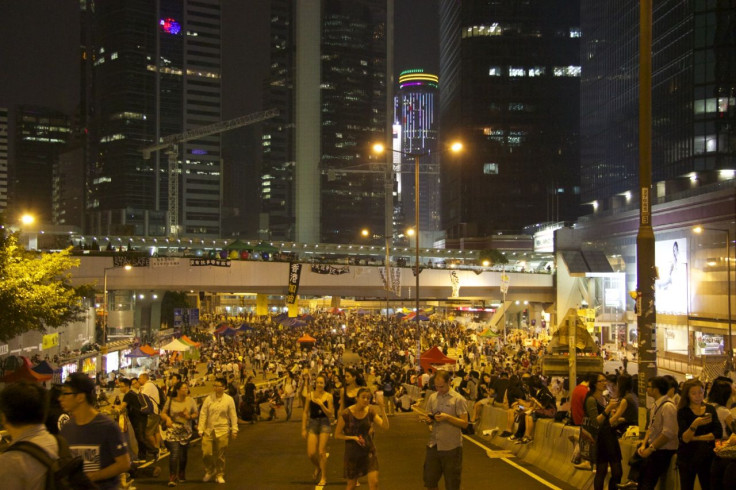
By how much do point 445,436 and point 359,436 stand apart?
4.40 ft

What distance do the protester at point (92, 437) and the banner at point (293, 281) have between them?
1511 inches

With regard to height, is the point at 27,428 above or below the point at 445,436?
above

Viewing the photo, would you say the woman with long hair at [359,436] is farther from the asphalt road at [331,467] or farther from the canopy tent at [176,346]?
the canopy tent at [176,346]

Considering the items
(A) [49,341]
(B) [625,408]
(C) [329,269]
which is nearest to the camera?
(B) [625,408]

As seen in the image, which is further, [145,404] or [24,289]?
[24,289]

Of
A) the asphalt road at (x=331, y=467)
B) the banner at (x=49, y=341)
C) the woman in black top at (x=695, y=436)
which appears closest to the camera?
the woman in black top at (x=695, y=436)

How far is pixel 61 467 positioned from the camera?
4.69m

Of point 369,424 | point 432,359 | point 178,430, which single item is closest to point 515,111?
point 432,359

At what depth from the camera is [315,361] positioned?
38.3 m

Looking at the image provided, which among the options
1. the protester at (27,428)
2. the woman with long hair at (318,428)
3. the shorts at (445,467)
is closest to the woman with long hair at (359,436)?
the shorts at (445,467)

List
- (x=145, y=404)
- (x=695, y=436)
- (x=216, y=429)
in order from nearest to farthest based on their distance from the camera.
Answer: (x=695, y=436) < (x=216, y=429) < (x=145, y=404)

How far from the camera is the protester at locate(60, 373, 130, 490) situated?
18.6ft

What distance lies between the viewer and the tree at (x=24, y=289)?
81.8 feet

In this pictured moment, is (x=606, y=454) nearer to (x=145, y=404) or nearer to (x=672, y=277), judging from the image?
(x=145, y=404)
